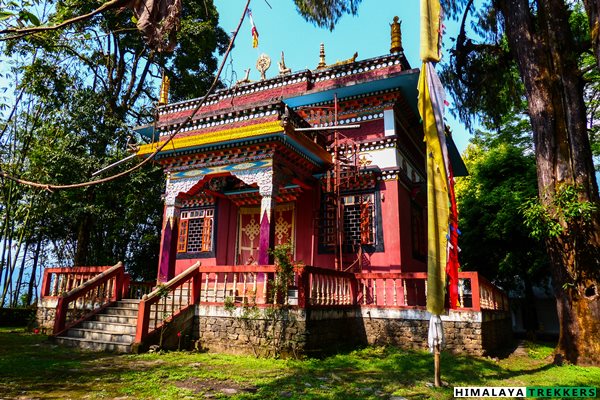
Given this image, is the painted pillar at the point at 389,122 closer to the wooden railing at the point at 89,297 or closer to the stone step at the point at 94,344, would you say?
the wooden railing at the point at 89,297

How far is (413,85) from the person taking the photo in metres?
11.6

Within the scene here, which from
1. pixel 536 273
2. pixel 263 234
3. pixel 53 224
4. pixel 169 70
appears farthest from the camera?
pixel 169 70

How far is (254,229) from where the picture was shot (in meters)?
13.6

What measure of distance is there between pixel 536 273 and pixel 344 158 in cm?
878

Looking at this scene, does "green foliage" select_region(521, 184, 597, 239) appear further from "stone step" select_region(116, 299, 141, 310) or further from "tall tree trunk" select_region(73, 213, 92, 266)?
"tall tree trunk" select_region(73, 213, 92, 266)

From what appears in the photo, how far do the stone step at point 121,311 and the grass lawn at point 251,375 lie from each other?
4.62 ft

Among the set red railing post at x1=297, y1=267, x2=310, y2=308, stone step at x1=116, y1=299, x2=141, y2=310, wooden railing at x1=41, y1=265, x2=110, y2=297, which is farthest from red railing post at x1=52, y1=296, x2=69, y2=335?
red railing post at x1=297, y1=267, x2=310, y2=308

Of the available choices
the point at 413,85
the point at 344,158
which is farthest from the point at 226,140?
the point at 413,85

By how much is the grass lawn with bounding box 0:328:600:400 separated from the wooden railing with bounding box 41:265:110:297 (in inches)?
109

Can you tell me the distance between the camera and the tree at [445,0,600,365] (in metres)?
7.96

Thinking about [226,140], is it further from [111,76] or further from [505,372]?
[111,76]

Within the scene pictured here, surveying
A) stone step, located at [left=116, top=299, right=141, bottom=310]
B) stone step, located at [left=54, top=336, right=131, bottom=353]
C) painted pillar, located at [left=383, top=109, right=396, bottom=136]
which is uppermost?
painted pillar, located at [left=383, top=109, right=396, bottom=136]

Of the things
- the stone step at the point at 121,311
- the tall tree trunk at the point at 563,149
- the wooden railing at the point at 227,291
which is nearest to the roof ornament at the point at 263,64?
the tall tree trunk at the point at 563,149

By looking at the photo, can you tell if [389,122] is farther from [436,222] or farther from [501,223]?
[436,222]
